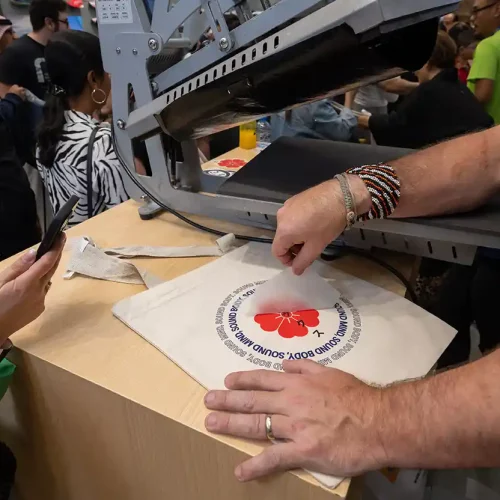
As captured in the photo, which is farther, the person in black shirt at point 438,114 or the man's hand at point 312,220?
the person in black shirt at point 438,114

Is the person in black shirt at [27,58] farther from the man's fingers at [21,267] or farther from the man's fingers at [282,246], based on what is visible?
the man's fingers at [282,246]

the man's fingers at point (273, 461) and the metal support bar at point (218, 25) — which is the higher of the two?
the metal support bar at point (218, 25)

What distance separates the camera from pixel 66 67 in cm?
131

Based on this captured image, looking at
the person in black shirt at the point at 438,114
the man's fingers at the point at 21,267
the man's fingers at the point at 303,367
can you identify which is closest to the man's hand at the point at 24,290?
the man's fingers at the point at 21,267


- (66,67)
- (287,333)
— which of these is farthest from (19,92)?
(287,333)

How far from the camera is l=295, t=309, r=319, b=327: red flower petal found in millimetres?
617

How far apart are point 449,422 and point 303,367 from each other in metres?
0.15

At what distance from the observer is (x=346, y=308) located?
0.65 m

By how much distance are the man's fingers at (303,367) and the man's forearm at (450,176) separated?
0.24m

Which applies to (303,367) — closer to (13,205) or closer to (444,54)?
(13,205)

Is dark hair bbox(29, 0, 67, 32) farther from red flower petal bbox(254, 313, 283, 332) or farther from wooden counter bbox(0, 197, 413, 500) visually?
red flower petal bbox(254, 313, 283, 332)

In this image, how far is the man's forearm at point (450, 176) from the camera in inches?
27.1

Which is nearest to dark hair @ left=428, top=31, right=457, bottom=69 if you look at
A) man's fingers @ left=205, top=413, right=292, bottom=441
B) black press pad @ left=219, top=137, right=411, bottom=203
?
black press pad @ left=219, top=137, right=411, bottom=203

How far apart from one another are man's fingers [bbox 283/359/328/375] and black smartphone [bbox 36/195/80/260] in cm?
32
